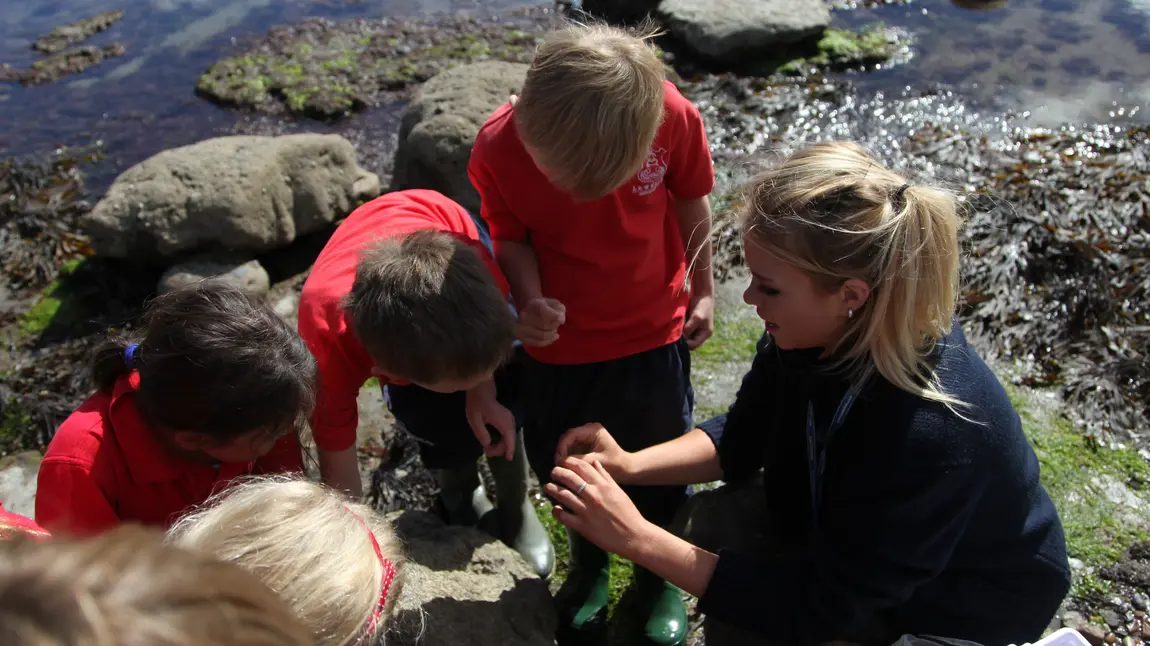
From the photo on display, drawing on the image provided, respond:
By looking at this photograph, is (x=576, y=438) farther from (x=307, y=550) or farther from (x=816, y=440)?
(x=307, y=550)

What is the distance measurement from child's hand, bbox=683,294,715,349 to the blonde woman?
0.68 metres

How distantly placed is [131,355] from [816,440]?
1.62 meters

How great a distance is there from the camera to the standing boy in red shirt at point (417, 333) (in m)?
2.02

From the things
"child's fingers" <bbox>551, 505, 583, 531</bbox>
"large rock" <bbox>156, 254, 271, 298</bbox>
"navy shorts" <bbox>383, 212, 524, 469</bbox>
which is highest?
"child's fingers" <bbox>551, 505, 583, 531</bbox>

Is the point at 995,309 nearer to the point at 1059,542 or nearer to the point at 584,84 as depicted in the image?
the point at 1059,542

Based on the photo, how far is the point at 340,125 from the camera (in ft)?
20.8

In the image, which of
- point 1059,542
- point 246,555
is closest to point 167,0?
point 246,555

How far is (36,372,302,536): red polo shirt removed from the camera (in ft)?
6.07

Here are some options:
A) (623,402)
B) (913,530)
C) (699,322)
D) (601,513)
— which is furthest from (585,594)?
(913,530)

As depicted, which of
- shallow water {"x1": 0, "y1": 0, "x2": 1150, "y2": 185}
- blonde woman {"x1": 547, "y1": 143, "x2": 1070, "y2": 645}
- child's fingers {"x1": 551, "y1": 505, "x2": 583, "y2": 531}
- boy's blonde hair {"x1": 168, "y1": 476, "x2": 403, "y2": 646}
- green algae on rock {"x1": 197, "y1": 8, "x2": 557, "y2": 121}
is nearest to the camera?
boy's blonde hair {"x1": 168, "y1": 476, "x2": 403, "y2": 646}

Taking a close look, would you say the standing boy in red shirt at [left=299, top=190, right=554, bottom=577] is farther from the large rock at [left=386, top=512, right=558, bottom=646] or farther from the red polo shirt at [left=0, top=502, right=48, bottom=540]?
the red polo shirt at [left=0, top=502, right=48, bottom=540]

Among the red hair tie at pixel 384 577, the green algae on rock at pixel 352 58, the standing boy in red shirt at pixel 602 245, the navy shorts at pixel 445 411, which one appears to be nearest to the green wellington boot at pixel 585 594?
the standing boy in red shirt at pixel 602 245

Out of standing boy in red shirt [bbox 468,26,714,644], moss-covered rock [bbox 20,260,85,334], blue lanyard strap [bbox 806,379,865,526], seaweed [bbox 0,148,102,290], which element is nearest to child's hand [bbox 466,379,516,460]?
standing boy in red shirt [bbox 468,26,714,644]

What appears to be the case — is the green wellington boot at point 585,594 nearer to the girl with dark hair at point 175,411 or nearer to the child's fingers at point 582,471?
the child's fingers at point 582,471
